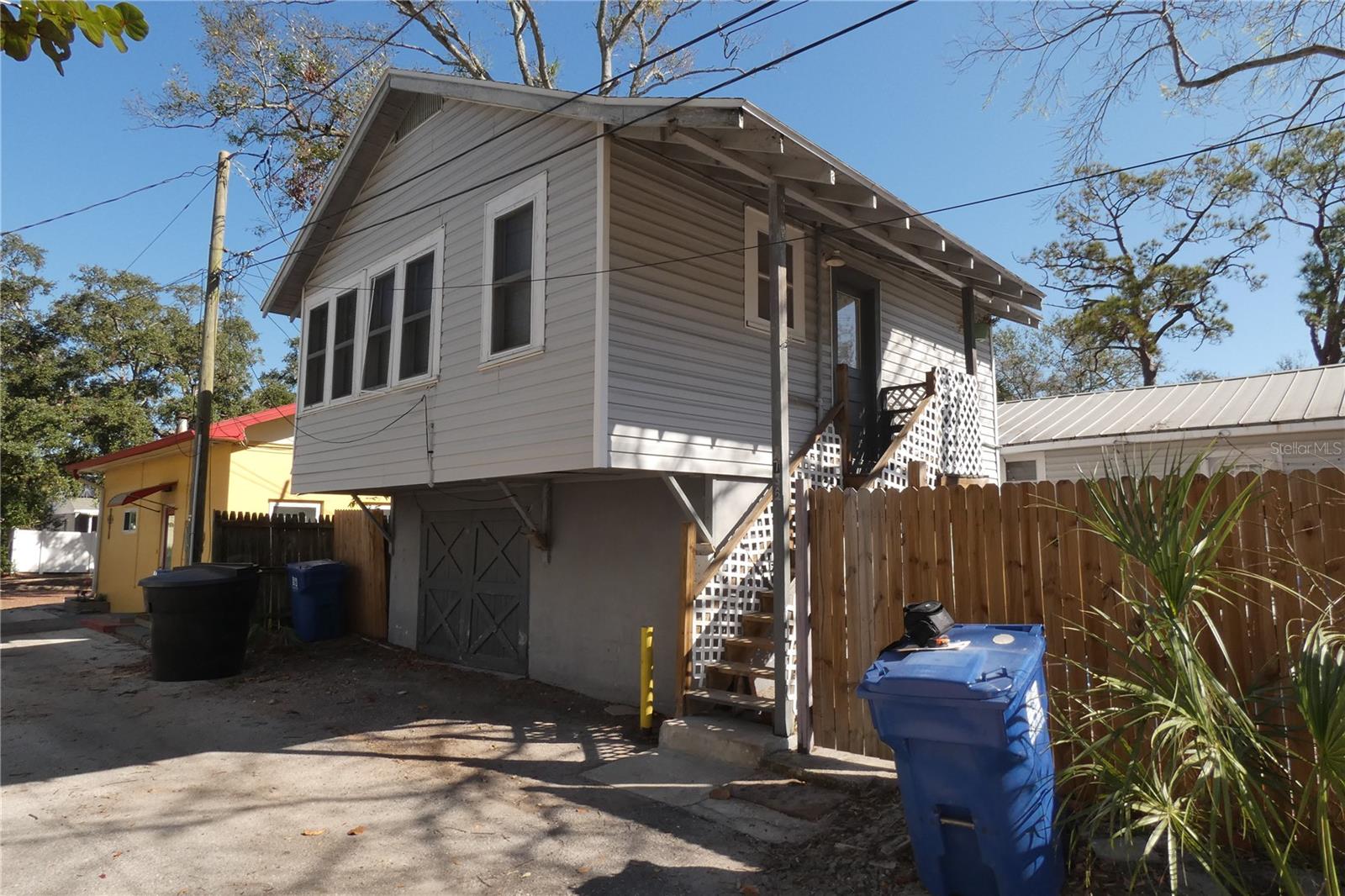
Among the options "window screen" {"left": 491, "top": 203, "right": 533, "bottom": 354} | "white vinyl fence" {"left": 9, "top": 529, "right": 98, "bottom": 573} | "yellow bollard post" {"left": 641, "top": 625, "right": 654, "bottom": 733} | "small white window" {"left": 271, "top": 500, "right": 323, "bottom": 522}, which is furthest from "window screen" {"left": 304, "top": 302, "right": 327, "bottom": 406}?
"white vinyl fence" {"left": 9, "top": 529, "right": 98, "bottom": 573}

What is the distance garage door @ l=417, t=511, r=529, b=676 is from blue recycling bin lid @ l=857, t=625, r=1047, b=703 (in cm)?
685

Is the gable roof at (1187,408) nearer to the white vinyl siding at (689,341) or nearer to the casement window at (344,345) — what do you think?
the white vinyl siding at (689,341)

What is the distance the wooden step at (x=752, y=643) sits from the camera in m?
6.87

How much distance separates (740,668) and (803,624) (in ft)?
4.08

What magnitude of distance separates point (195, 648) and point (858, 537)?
8632 mm

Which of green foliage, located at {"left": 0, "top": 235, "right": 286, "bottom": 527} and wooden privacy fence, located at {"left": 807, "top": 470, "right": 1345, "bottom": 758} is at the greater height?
green foliage, located at {"left": 0, "top": 235, "right": 286, "bottom": 527}

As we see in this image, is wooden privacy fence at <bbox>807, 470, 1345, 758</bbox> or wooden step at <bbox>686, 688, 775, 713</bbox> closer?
wooden privacy fence at <bbox>807, 470, 1345, 758</bbox>

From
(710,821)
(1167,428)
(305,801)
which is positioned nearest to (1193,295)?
(1167,428)

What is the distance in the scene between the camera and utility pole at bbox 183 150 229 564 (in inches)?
461

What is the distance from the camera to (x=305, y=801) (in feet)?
18.6

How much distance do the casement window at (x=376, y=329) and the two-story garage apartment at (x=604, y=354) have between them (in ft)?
0.13

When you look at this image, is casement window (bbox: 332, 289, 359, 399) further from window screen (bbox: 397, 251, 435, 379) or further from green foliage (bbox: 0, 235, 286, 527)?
green foliage (bbox: 0, 235, 286, 527)

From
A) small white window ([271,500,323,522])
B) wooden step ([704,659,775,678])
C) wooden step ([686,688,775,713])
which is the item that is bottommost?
wooden step ([686,688,775,713])

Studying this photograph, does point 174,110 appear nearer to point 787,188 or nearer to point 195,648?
point 195,648
